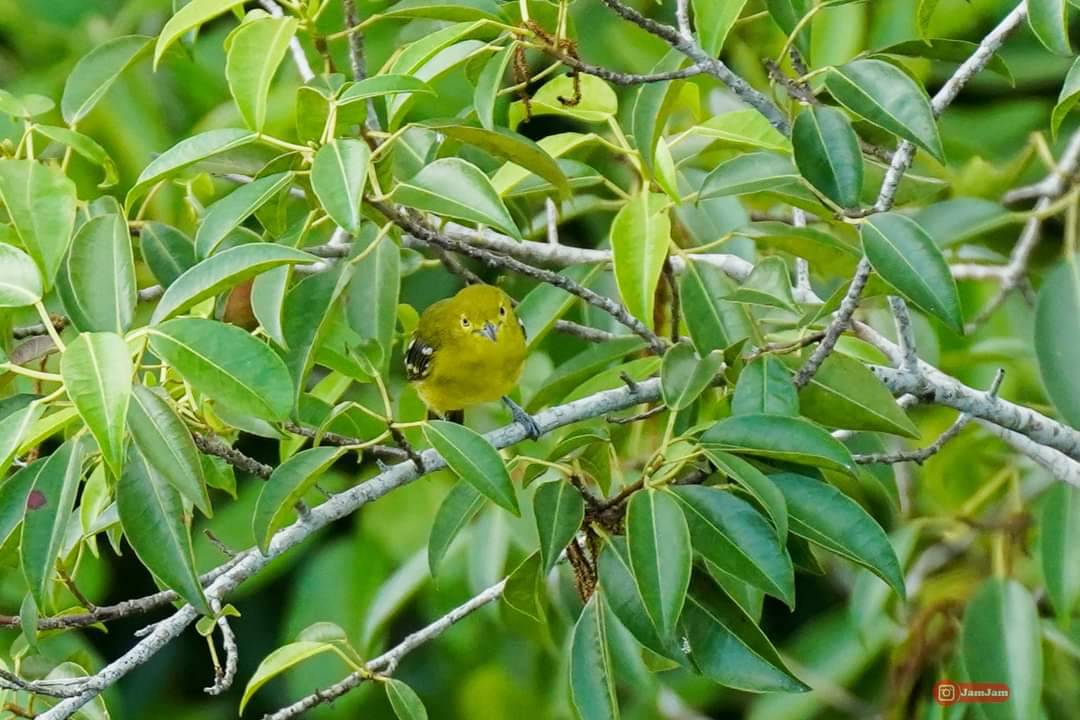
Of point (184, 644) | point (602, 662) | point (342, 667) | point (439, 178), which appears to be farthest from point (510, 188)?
point (184, 644)

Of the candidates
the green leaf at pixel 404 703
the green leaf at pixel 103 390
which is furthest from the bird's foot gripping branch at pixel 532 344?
the green leaf at pixel 404 703

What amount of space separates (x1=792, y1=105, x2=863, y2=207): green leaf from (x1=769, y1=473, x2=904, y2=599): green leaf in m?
0.42

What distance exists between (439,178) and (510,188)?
1.80 ft

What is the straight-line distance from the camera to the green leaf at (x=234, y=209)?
1926mm

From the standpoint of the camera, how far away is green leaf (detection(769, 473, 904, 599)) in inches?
76.0

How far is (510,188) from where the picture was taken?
248 centimetres

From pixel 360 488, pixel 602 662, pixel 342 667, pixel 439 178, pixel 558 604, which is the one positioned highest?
pixel 439 178

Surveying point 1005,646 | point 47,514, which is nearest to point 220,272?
point 47,514

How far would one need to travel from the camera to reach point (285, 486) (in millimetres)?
1905

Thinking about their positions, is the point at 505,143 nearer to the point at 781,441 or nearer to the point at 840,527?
the point at 781,441

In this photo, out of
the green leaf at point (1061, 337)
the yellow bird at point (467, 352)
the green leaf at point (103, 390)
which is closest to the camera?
the green leaf at point (103, 390)

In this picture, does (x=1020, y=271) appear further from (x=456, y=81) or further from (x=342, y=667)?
(x=342, y=667)

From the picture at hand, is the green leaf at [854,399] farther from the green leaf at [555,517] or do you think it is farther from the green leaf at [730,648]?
the green leaf at [555,517]

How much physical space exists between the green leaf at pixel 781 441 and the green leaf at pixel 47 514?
0.86 metres
